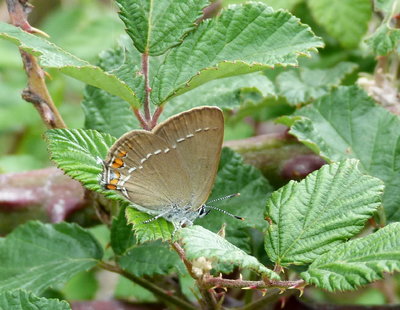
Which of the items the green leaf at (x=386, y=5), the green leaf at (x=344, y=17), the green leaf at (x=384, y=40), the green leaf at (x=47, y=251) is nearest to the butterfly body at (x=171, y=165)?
the green leaf at (x=47, y=251)

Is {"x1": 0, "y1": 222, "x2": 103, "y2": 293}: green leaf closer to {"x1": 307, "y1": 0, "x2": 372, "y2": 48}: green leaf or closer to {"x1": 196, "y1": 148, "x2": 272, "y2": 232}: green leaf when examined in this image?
{"x1": 196, "y1": 148, "x2": 272, "y2": 232}: green leaf

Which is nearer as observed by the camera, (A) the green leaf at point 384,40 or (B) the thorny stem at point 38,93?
(B) the thorny stem at point 38,93

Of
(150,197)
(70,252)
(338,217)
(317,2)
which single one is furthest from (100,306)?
(317,2)

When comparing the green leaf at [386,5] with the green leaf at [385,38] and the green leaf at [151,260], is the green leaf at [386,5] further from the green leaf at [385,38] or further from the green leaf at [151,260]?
the green leaf at [151,260]

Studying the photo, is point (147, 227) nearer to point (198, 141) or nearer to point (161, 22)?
point (198, 141)

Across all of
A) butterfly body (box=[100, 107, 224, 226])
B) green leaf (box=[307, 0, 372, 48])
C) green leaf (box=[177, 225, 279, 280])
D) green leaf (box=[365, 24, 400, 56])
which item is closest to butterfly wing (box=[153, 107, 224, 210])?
butterfly body (box=[100, 107, 224, 226])

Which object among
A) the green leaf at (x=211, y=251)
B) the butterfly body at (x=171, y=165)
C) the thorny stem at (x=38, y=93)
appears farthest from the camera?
the thorny stem at (x=38, y=93)

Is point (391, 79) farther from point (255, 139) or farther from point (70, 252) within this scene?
point (70, 252)
